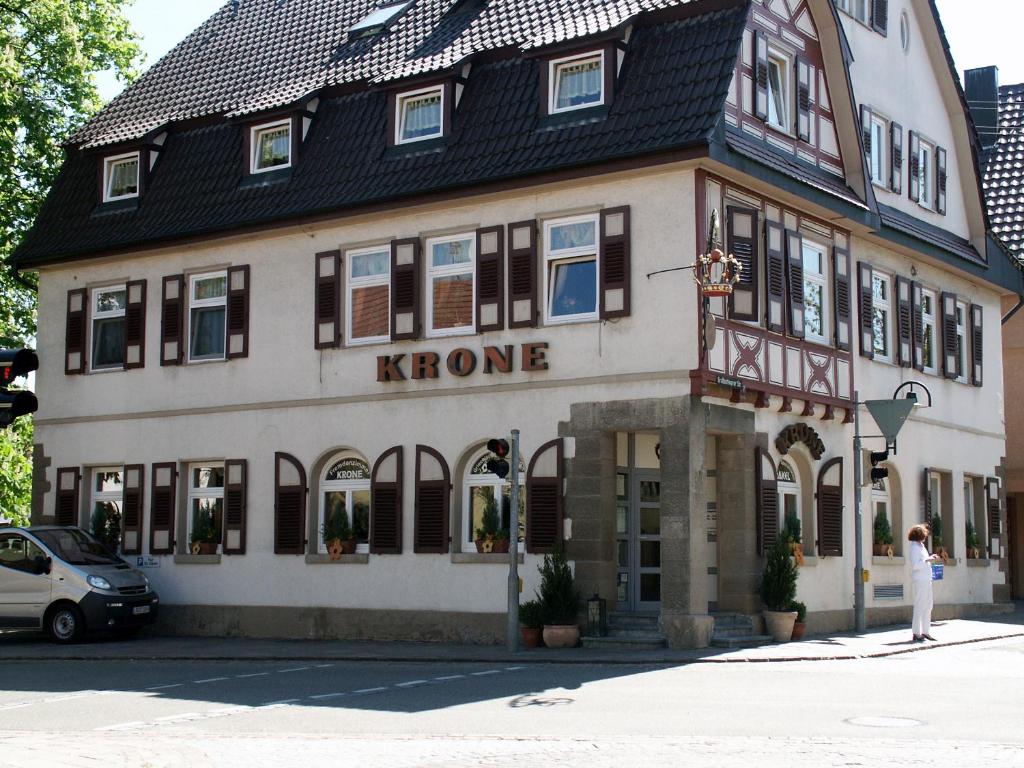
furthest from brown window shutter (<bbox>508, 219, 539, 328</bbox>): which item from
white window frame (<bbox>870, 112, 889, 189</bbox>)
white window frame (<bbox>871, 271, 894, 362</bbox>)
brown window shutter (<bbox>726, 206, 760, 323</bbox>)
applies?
white window frame (<bbox>870, 112, 889, 189</bbox>)

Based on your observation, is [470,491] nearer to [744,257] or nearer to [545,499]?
[545,499]

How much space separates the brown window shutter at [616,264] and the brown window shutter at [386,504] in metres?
4.59

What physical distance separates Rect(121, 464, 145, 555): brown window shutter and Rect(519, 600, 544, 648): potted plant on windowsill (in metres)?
9.02

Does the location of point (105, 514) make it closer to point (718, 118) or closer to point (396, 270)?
point (396, 270)

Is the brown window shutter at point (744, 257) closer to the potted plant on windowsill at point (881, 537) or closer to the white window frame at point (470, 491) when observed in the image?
the white window frame at point (470, 491)

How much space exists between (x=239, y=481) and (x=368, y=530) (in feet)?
9.39

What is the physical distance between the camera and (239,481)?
27.0 meters

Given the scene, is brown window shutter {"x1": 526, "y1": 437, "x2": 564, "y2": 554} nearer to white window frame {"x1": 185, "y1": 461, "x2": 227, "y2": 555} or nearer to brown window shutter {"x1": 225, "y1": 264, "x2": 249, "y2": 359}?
brown window shutter {"x1": 225, "y1": 264, "x2": 249, "y2": 359}

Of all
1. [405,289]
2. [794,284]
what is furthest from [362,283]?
[794,284]

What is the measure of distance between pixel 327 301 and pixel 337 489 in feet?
10.4

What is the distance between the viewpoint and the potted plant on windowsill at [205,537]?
2739cm

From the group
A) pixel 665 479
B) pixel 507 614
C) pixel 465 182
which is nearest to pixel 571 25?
pixel 465 182

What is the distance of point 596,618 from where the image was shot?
2222 centimetres

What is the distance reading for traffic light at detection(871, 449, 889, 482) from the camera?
24.5 m
